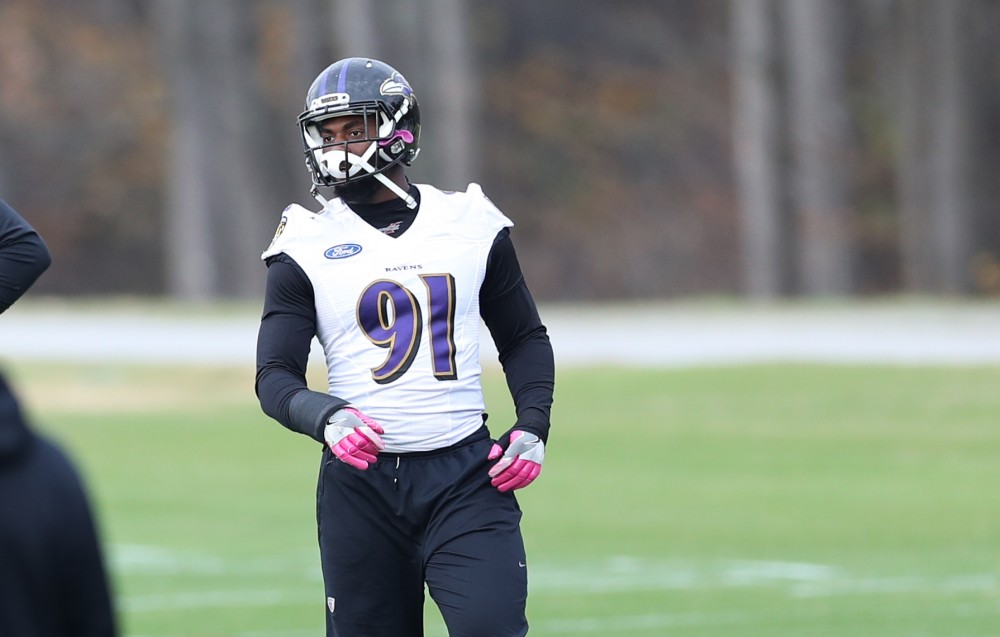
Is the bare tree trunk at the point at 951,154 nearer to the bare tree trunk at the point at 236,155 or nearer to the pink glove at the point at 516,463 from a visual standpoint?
the bare tree trunk at the point at 236,155

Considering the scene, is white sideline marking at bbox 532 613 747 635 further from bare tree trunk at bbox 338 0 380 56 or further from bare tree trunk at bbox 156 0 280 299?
bare tree trunk at bbox 156 0 280 299

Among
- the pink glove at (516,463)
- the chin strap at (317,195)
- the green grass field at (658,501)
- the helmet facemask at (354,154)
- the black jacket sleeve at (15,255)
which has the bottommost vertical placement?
the green grass field at (658,501)

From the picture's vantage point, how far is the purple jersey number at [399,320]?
18.9ft

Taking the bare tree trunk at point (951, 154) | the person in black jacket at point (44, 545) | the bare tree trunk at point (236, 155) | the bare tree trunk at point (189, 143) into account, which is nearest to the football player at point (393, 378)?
the person in black jacket at point (44, 545)

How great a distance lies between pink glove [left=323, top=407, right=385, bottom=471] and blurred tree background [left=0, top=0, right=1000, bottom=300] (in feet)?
99.3

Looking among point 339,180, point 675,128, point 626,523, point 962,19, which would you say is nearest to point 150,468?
point 626,523

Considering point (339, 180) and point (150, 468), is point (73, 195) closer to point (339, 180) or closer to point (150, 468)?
point (150, 468)

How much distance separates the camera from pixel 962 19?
38219 mm

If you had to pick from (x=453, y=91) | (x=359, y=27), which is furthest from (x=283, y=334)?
(x=453, y=91)

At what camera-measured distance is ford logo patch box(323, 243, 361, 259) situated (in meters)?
5.78

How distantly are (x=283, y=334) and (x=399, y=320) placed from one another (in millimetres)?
330

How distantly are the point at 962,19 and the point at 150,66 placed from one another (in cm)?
2061

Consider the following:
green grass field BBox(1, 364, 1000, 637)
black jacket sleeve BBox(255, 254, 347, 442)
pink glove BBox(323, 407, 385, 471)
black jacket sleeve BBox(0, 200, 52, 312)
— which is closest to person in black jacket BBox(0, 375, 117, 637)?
pink glove BBox(323, 407, 385, 471)

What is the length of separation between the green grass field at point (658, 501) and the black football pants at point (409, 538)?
2.68 metres
